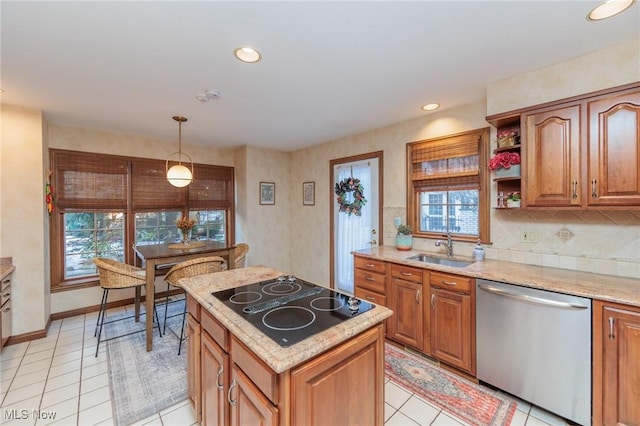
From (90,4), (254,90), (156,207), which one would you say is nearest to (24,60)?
(90,4)

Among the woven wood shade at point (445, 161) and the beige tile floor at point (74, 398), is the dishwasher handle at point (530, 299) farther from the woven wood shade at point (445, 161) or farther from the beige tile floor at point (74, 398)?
the woven wood shade at point (445, 161)

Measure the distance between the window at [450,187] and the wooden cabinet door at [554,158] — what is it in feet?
1.69

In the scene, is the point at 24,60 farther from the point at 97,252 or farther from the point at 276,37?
the point at 97,252

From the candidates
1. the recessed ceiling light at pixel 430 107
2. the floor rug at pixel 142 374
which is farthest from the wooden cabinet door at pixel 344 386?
the recessed ceiling light at pixel 430 107

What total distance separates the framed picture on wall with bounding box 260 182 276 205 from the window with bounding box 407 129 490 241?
2.52 m

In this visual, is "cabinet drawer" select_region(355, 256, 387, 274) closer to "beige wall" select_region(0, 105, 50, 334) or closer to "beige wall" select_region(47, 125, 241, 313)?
"beige wall" select_region(47, 125, 241, 313)

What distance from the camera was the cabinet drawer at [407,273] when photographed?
252cm

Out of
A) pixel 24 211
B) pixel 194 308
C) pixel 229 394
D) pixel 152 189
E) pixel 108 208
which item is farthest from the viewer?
pixel 152 189

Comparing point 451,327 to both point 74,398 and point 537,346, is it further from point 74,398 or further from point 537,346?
point 74,398

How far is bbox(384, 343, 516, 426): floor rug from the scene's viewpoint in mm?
1894

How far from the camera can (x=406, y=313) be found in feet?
8.62

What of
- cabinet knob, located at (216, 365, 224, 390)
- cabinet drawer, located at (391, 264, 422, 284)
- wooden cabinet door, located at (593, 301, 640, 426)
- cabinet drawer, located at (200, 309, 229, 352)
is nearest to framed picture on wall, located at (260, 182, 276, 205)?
cabinet drawer, located at (391, 264, 422, 284)

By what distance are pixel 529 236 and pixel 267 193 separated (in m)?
3.76

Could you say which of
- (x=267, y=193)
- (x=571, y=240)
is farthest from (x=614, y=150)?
(x=267, y=193)
